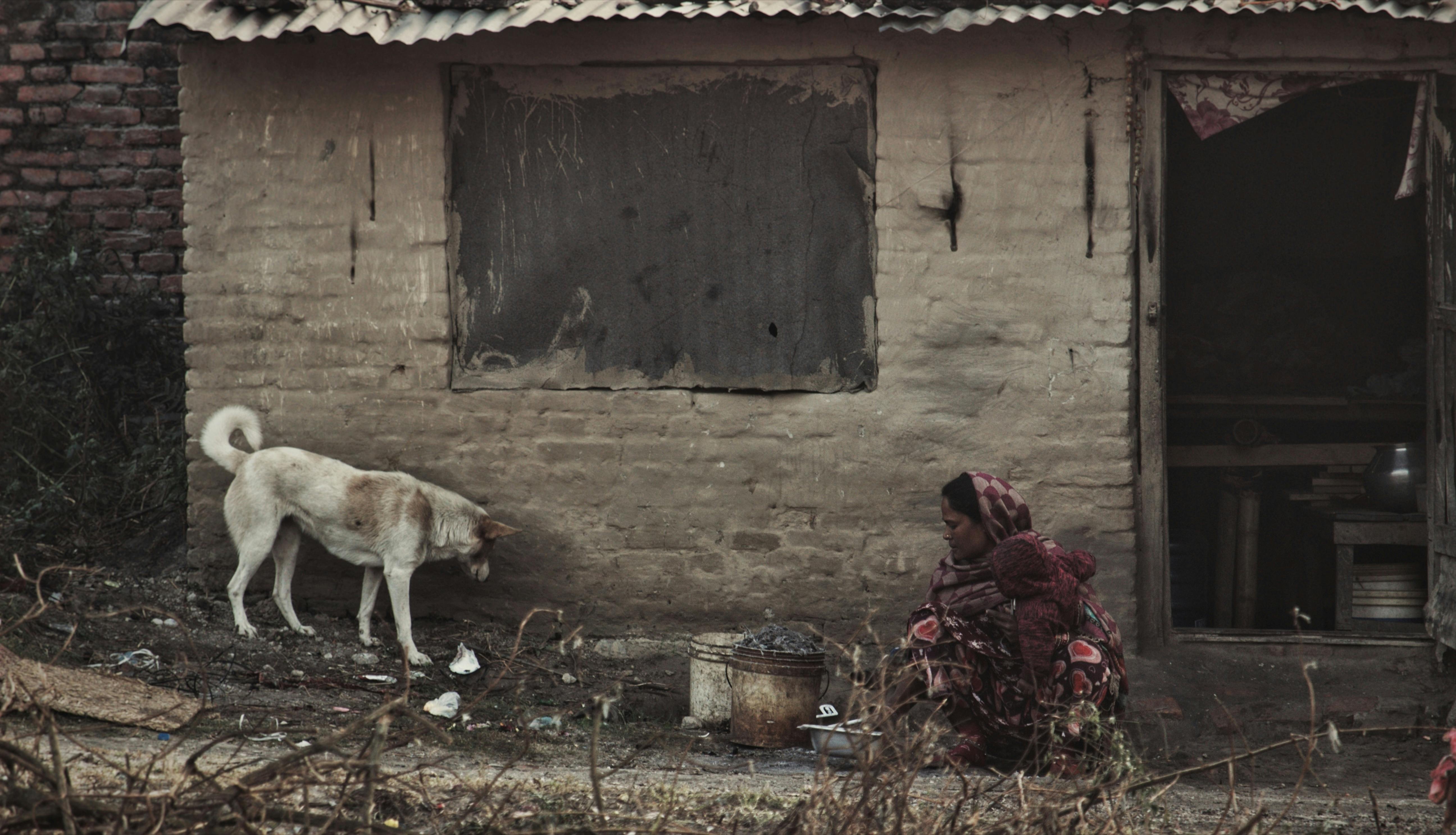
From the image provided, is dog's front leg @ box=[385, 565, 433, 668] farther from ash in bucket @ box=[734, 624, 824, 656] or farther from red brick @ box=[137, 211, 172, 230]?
red brick @ box=[137, 211, 172, 230]

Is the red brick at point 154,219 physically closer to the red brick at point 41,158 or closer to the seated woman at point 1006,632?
the red brick at point 41,158

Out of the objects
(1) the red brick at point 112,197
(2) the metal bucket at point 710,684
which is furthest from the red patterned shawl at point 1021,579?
(1) the red brick at point 112,197

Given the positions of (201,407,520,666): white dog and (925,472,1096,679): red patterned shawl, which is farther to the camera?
(201,407,520,666): white dog

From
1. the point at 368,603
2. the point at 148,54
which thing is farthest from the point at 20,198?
the point at 368,603

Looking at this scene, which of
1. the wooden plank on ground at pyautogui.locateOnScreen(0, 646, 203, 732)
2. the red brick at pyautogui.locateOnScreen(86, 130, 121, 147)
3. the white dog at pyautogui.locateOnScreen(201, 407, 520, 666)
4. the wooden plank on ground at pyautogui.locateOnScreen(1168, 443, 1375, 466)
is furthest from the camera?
the red brick at pyautogui.locateOnScreen(86, 130, 121, 147)

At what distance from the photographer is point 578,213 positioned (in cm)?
606

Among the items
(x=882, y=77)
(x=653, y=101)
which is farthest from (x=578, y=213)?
(x=882, y=77)

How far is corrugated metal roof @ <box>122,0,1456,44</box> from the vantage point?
5.25 m

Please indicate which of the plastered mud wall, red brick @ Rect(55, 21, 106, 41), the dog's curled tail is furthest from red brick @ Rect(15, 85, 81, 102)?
the dog's curled tail

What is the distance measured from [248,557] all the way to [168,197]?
2.83 metres

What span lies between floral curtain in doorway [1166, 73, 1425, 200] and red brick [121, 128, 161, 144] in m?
5.48

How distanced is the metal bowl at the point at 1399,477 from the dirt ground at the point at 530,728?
3.99 ft

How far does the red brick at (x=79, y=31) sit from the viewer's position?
298 inches

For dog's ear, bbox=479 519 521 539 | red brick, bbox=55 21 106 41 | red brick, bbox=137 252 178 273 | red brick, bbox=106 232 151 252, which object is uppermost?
red brick, bbox=55 21 106 41
